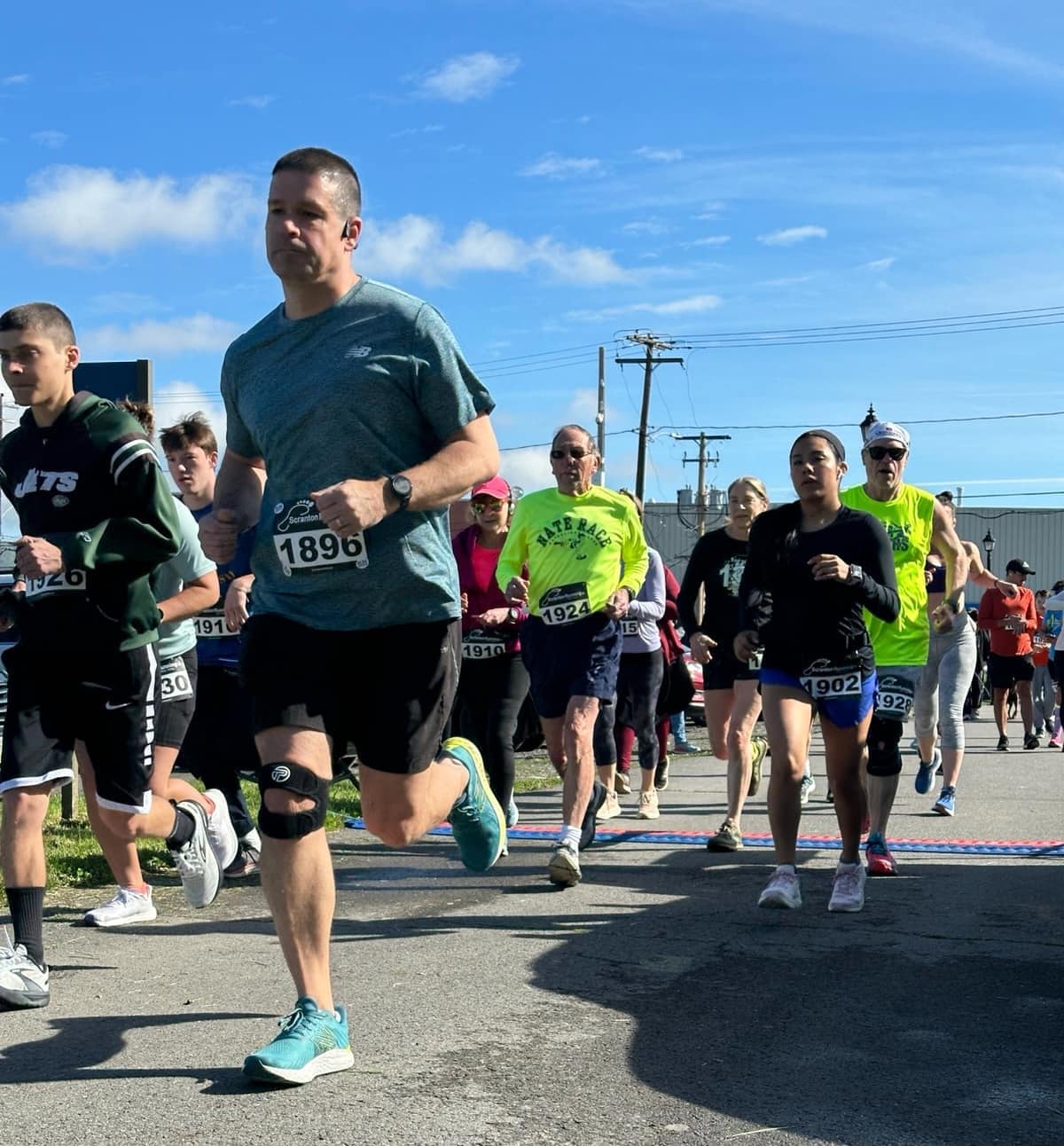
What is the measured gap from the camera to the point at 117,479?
17.5ft

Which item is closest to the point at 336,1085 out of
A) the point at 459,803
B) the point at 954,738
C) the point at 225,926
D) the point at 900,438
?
the point at 459,803

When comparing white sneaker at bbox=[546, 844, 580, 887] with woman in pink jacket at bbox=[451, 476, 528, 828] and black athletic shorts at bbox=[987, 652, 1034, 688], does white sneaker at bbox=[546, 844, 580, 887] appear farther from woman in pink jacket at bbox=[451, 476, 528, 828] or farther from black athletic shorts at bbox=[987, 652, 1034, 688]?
black athletic shorts at bbox=[987, 652, 1034, 688]

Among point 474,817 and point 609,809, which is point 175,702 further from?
point 609,809

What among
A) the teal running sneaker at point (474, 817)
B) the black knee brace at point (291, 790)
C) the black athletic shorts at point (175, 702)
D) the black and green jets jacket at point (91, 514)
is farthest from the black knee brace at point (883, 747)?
the black knee brace at point (291, 790)

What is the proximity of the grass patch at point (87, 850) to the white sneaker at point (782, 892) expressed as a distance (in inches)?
67.1

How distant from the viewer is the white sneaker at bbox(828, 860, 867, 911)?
657 centimetres

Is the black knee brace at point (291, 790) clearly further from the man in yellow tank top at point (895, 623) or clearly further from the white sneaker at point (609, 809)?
the white sneaker at point (609, 809)

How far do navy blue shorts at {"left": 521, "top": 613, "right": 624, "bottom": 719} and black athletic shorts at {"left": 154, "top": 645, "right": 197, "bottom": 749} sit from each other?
186 centimetres

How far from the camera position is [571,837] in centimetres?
724

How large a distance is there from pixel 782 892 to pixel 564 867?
100cm

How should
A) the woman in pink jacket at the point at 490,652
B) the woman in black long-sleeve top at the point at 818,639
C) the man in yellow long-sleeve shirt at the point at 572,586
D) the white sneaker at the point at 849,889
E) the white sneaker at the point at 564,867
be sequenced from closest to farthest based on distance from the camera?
the white sneaker at the point at 849,889, the woman in black long-sleeve top at the point at 818,639, the white sneaker at the point at 564,867, the man in yellow long-sleeve shirt at the point at 572,586, the woman in pink jacket at the point at 490,652

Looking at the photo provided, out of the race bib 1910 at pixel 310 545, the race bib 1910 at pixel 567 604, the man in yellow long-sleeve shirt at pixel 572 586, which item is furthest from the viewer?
the race bib 1910 at pixel 567 604

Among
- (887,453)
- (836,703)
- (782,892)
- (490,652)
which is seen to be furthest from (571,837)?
(887,453)

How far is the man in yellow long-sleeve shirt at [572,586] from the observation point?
7797 millimetres
